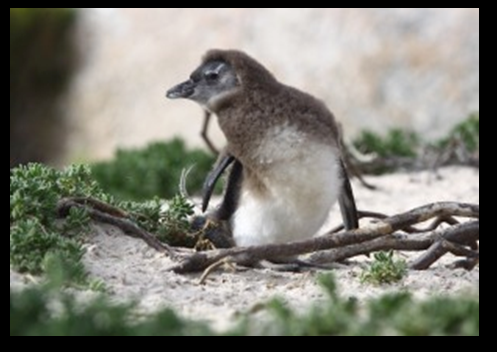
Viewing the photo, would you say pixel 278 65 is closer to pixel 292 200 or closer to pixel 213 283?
pixel 292 200

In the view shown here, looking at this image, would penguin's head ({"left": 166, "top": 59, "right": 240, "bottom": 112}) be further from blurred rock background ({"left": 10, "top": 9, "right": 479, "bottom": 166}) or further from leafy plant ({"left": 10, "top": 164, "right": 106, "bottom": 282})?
blurred rock background ({"left": 10, "top": 9, "right": 479, "bottom": 166})

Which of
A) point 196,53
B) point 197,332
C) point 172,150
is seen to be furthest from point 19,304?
point 196,53

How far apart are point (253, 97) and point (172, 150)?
186 inches

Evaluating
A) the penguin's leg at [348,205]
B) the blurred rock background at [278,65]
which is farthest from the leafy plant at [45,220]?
the blurred rock background at [278,65]

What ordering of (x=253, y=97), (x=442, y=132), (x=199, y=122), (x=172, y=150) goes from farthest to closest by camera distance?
1. (x=199, y=122)
2. (x=442, y=132)
3. (x=172, y=150)
4. (x=253, y=97)

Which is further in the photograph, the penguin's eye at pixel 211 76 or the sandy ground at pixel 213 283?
the penguin's eye at pixel 211 76

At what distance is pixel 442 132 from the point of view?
12281 mm

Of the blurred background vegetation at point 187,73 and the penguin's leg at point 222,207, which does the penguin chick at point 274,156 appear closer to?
the penguin's leg at point 222,207

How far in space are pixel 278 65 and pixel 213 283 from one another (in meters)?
9.00

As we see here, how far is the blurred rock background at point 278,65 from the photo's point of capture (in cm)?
1276

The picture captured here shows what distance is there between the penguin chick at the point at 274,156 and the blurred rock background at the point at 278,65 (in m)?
7.19

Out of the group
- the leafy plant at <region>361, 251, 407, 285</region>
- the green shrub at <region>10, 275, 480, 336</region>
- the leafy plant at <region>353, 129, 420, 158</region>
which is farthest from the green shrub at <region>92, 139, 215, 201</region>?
the green shrub at <region>10, 275, 480, 336</region>

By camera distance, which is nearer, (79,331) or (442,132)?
(79,331)

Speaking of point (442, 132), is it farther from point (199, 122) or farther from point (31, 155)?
point (31, 155)
